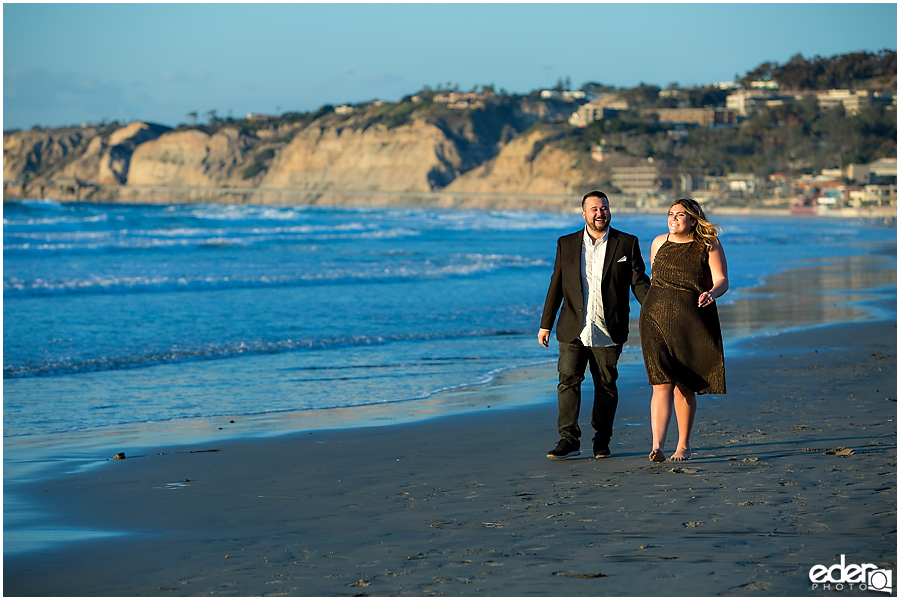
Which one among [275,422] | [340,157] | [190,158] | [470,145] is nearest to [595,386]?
[275,422]

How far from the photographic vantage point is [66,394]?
7656mm

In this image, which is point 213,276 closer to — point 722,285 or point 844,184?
point 722,285

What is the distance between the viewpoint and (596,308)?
524 centimetres

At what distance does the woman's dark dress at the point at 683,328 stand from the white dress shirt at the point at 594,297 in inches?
11.3

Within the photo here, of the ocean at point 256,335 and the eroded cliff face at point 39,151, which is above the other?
the eroded cliff face at point 39,151

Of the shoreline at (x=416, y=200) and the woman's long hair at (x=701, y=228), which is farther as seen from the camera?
the shoreline at (x=416, y=200)

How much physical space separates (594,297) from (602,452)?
81 centimetres

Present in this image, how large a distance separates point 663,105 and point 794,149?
42.4m

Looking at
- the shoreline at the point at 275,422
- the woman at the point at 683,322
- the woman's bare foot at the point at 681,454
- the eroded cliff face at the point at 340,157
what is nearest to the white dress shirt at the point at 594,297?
the woman at the point at 683,322

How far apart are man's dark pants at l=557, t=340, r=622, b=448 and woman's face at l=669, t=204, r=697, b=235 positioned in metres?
0.73

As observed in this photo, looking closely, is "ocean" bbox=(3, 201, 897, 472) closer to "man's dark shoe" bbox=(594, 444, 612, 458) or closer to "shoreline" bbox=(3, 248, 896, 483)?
"shoreline" bbox=(3, 248, 896, 483)

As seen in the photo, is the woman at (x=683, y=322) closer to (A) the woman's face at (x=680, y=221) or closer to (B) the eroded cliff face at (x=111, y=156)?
(A) the woman's face at (x=680, y=221)

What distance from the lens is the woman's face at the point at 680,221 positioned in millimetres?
4848
